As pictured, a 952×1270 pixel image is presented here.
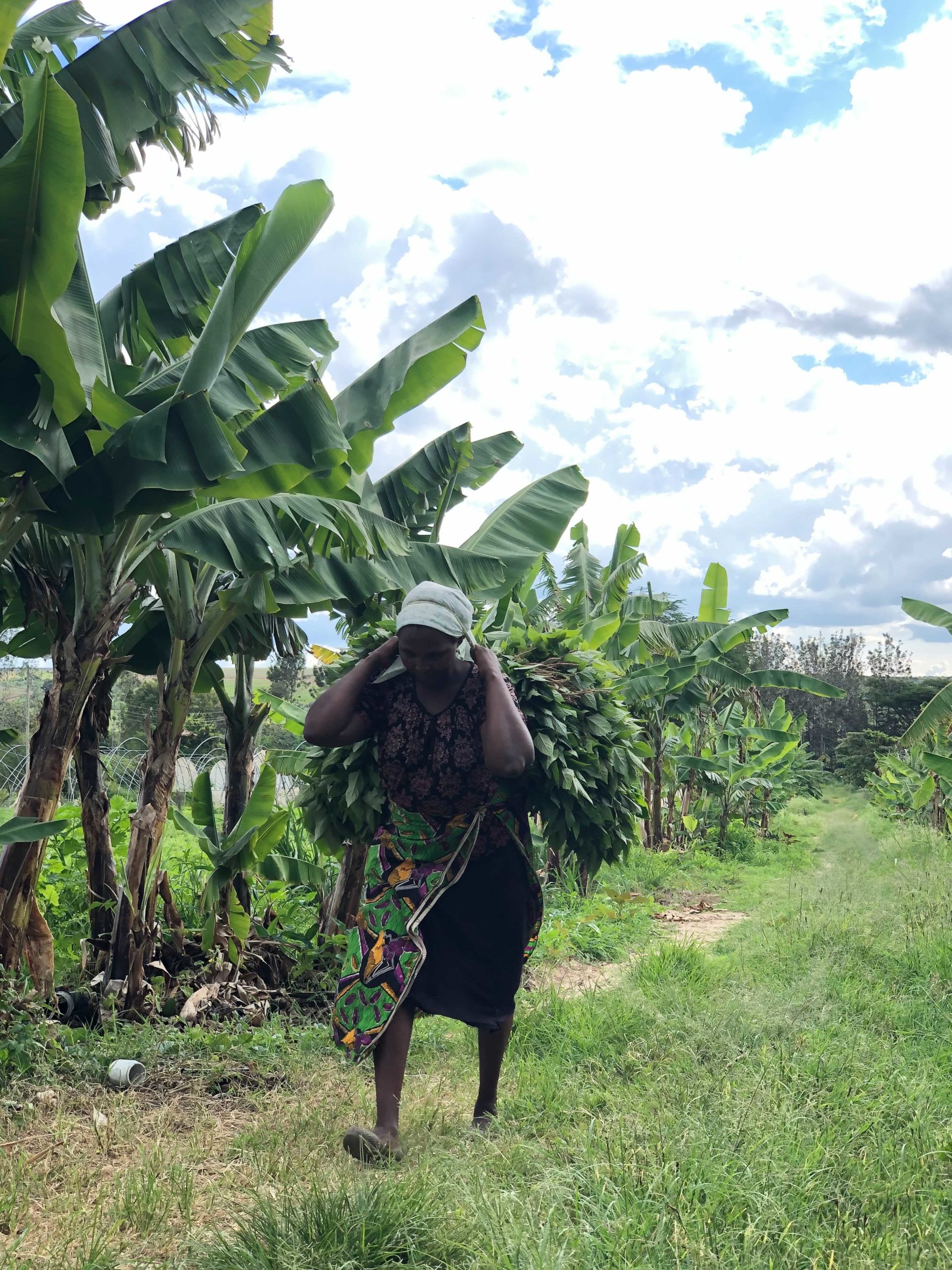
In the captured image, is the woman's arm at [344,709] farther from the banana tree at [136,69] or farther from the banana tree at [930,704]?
the banana tree at [930,704]

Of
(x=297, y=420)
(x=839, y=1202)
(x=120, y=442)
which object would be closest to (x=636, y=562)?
(x=297, y=420)

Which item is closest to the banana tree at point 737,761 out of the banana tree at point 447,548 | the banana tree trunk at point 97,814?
the banana tree at point 447,548

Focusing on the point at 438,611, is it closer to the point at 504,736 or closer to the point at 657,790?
the point at 504,736

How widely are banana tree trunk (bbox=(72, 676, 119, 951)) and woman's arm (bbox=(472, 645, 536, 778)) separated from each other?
9.40 ft

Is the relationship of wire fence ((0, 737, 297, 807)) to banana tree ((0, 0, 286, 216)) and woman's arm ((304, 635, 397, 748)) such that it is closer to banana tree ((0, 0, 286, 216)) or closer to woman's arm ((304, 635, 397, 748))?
woman's arm ((304, 635, 397, 748))

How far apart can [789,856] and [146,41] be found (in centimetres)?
1328

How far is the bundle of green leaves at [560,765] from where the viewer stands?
410 centimetres

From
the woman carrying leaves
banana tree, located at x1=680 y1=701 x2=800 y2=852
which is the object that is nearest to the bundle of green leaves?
the woman carrying leaves

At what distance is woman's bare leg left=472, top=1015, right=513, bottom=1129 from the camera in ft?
11.8

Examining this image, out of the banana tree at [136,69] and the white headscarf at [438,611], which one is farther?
the banana tree at [136,69]

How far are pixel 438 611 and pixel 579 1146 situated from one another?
1.78m

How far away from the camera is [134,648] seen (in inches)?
260

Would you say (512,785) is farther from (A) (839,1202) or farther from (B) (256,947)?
(B) (256,947)

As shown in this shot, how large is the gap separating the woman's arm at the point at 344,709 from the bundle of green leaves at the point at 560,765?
0.48 m
